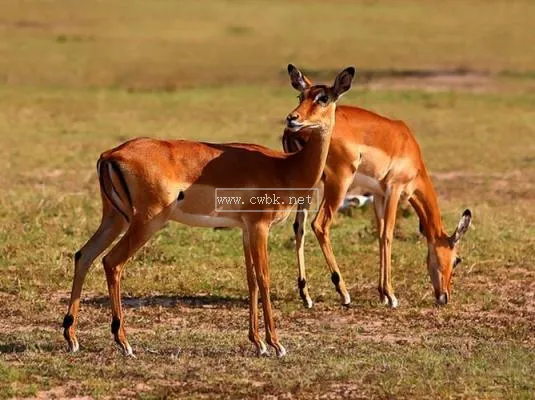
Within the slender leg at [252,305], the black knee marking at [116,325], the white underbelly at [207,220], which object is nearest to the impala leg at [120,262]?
the black knee marking at [116,325]

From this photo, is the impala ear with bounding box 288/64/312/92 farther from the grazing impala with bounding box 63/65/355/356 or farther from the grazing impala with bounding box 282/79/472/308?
the grazing impala with bounding box 282/79/472/308

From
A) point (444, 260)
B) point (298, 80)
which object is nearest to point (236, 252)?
point (444, 260)

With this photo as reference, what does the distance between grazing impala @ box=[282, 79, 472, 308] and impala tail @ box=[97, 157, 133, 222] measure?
212 cm

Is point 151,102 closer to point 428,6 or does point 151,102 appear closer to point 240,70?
point 240,70

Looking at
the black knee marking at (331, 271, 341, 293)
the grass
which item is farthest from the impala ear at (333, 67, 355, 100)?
the black knee marking at (331, 271, 341, 293)

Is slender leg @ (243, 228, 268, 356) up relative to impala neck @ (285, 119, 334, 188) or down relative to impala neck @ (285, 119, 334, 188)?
down

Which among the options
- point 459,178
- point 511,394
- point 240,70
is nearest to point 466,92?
point 240,70

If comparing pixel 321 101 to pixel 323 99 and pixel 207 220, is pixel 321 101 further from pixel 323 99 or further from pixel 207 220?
pixel 207 220

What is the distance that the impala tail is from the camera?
26.2 ft

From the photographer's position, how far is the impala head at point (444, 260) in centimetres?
1014

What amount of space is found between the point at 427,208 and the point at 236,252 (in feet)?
5.90

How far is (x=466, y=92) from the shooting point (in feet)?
77.0

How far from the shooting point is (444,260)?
10.3m

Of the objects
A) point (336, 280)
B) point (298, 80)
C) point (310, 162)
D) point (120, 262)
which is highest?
point (298, 80)
